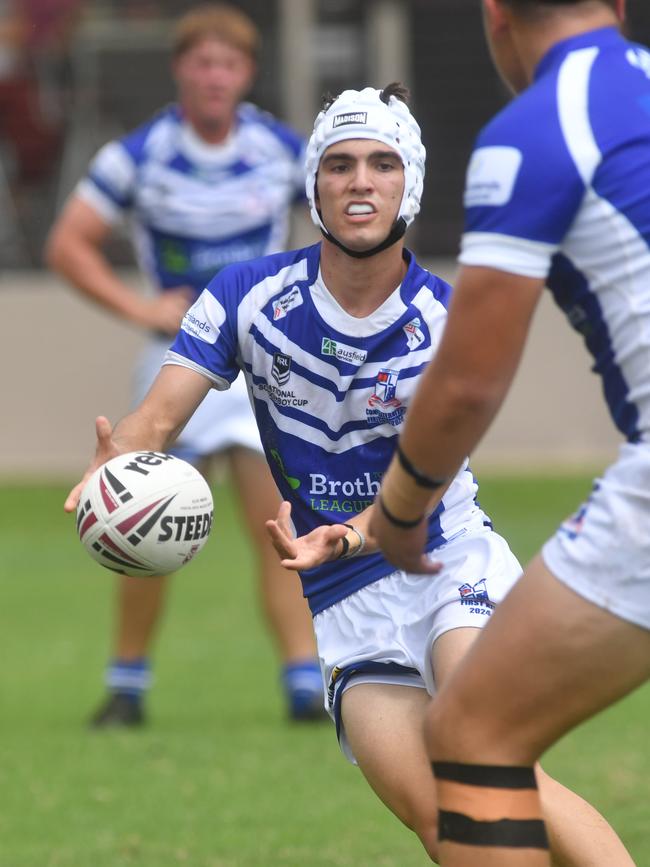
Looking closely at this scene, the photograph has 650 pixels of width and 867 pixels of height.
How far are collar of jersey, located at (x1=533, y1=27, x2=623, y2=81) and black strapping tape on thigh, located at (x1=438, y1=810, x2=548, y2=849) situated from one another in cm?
141

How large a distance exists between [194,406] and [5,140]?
13.8 meters

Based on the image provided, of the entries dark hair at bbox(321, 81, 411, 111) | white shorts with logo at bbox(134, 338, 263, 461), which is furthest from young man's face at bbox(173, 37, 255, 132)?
dark hair at bbox(321, 81, 411, 111)

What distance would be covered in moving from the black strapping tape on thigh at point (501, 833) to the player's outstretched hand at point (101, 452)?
1406mm

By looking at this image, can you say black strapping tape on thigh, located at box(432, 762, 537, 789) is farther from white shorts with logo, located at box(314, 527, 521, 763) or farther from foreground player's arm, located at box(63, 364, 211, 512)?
foreground player's arm, located at box(63, 364, 211, 512)

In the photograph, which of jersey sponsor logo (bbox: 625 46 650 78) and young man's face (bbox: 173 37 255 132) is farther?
young man's face (bbox: 173 37 255 132)

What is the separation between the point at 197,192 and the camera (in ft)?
27.1

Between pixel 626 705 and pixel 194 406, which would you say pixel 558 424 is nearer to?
pixel 626 705

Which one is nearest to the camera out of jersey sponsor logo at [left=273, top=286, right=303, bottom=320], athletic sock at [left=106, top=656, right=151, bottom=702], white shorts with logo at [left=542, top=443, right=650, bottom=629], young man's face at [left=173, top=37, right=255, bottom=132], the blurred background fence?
white shorts with logo at [left=542, top=443, right=650, bottom=629]

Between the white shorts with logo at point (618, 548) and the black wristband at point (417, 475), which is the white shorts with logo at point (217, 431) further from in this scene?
the white shorts with logo at point (618, 548)

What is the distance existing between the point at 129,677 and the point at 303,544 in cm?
377

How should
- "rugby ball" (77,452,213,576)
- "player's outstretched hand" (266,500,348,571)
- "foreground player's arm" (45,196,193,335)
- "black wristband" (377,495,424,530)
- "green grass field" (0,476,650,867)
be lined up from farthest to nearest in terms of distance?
"foreground player's arm" (45,196,193,335) < "green grass field" (0,476,650,867) < "rugby ball" (77,452,213,576) < "player's outstretched hand" (266,500,348,571) < "black wristband" (377,495,424,530)

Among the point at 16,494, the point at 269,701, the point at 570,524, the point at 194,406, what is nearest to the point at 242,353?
the point at 194,406

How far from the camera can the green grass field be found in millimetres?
5562

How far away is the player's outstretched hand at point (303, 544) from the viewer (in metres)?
4.02
